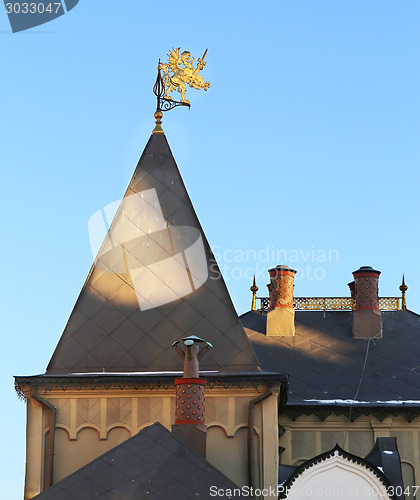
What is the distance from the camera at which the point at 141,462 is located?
16.6 meters

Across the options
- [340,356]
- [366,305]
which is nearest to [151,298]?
[340,356]

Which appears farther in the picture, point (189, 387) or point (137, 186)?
point (137, 186)

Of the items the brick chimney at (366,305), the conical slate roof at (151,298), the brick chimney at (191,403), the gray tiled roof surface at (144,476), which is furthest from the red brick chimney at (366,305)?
the gray tiled roof surface at (144,476)

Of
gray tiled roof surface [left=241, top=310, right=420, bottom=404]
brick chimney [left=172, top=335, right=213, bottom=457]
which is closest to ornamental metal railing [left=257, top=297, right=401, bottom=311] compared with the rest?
gray tiled roof surface [left=241, top=310, right=420, bottom=404]

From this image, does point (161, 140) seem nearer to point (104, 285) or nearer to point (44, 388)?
point (104, 285)

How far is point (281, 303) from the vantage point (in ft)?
84.3

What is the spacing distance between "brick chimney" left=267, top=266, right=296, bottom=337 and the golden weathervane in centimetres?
511

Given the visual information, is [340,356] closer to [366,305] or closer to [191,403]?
[366,305]

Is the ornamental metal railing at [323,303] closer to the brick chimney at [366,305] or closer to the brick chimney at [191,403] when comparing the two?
the brick chimney at [366,305]

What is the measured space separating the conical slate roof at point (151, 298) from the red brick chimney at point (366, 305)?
5739mm

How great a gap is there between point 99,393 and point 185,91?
Answer: 643cm

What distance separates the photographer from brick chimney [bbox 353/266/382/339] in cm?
2547

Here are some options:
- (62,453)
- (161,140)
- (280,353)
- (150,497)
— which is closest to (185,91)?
(161,140)

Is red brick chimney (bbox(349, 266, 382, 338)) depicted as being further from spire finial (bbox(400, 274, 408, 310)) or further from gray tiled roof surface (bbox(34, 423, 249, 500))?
gray tiled roof surface (bbox(34, 423, 249, 500))
